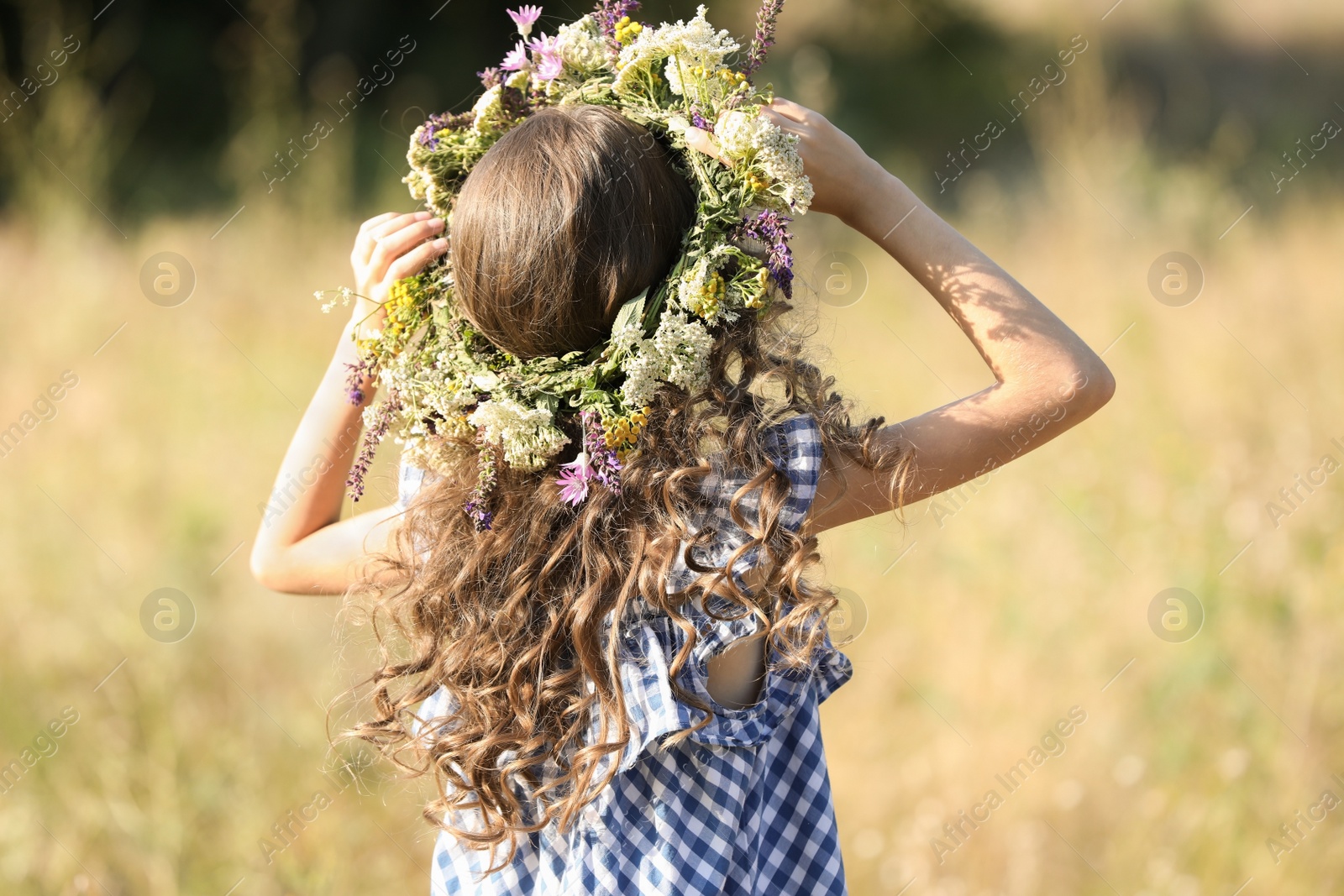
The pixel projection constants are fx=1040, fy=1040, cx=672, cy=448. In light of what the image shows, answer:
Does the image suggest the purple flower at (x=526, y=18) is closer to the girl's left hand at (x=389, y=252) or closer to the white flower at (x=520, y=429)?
the girl's left hand at (x=389, y=252)

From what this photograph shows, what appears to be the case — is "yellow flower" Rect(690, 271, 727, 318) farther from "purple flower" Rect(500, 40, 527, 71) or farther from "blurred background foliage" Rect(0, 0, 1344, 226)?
"blurred background foliage" Rect(0, 0, 1344, 226)

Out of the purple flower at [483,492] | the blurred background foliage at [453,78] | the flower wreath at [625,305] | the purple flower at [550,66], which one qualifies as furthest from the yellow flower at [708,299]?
the blurred background foliage at [453,78]

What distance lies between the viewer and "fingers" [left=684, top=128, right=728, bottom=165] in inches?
55.1

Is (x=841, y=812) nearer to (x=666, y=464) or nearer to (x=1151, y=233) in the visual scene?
(x=666, y=464)

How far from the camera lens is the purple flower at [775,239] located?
1.39m

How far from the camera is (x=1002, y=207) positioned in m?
7.11

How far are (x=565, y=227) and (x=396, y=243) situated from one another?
359 millimetres

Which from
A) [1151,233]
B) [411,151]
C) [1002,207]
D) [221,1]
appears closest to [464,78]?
[221,1]

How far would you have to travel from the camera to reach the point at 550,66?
5.26 ft

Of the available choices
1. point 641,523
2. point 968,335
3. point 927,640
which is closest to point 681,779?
point 641,523

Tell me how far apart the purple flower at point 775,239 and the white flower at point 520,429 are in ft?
1.20

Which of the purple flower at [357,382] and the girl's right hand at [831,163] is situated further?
the purple flower at [357,382]

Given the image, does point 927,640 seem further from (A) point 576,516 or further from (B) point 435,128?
(B) point 435,128

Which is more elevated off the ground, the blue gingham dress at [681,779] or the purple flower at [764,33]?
the purple flower at [764,33]
